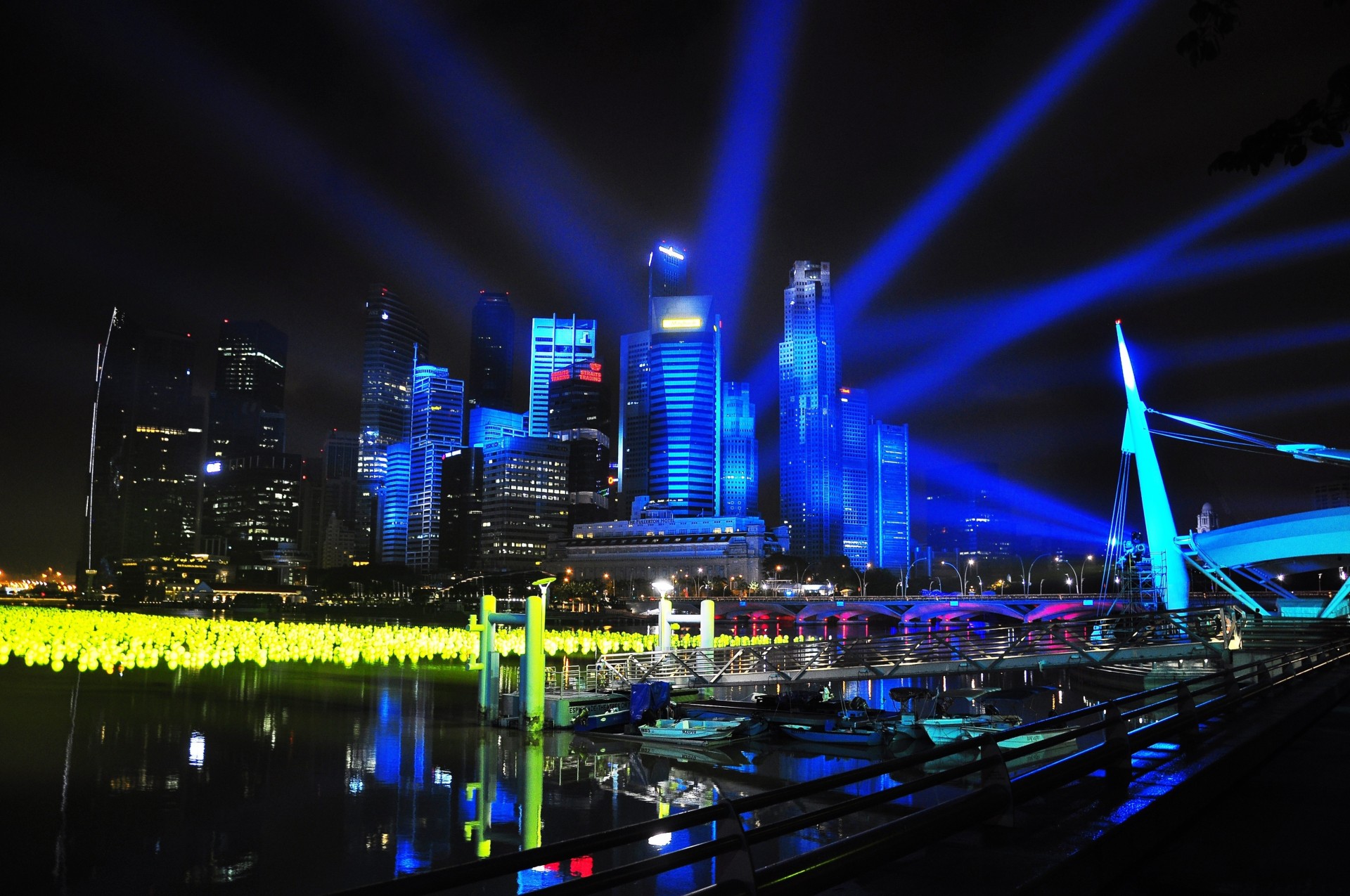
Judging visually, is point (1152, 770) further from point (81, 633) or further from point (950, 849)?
point (81, 633)

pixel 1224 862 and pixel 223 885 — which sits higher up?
pixel 1224 862

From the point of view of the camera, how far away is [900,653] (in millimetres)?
43781

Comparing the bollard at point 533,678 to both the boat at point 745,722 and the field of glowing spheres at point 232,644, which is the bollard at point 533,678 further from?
the field of glowing spheres at point 232,644

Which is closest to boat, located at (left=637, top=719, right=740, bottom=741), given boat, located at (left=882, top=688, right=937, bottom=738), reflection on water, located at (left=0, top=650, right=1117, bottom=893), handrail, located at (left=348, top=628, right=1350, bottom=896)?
reflection on water, located at (left=0, top=650, right=1117, bottom=893)

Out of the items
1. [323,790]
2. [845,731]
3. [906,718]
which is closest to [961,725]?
[906,718]

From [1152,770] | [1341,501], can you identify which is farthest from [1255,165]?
[1341,501]

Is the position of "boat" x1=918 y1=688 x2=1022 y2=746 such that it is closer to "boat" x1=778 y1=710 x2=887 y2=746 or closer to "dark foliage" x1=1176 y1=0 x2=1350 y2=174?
"boat" x1=778 y1=710 x2=887 y2=746

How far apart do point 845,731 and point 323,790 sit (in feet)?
60.2

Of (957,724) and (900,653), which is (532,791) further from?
(900,653)

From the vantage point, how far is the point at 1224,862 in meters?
8.05

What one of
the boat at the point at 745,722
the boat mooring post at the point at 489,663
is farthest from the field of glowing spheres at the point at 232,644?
the boat at the point at 745,722

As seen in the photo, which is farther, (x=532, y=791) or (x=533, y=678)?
(x=533, y=678)

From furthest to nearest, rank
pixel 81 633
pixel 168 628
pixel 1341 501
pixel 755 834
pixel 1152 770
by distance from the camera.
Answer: pixel 1341 501 → pixel 168 628 → pixel 81 633 → pixel 1152 770 → pixel 755 834

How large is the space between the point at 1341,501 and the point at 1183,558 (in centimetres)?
9386
